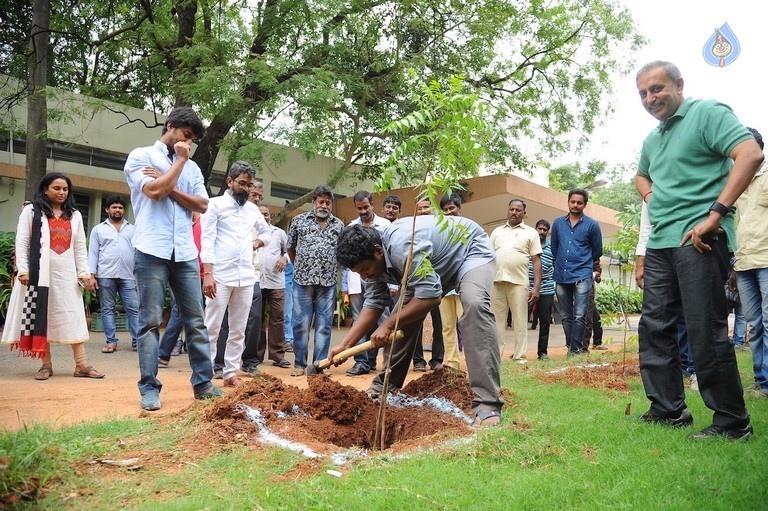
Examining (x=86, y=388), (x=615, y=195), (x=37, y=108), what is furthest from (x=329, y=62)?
(x=615, y=195)

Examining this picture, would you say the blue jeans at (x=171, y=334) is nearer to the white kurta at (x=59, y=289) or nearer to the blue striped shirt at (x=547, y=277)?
the white kurta at (x=59, y=289)

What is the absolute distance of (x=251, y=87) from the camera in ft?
41.2

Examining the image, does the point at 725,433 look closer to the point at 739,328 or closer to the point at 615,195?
the point at 739,328

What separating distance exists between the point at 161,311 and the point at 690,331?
11.9 feet

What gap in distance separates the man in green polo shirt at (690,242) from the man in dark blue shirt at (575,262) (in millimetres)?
4068

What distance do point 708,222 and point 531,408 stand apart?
189 cm

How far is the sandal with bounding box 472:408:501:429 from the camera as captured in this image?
414 centimetres

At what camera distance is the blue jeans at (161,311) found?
4852 millimetres

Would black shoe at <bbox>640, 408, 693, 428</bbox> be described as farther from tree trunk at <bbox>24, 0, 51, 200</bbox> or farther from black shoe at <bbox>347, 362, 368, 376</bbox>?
tree trunk at <bbox>24, 0, 51, 200</bbox>

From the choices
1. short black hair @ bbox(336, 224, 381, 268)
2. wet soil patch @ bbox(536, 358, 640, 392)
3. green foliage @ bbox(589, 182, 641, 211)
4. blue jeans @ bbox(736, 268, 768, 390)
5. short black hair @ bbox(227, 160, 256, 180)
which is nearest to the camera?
short black hair @ bbox(336, 224, 381, 268)

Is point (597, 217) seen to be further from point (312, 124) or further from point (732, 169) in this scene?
point (732, 169)

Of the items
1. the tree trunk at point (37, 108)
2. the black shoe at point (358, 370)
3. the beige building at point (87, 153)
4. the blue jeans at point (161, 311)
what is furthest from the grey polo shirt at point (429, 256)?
the beige building at point (87, 153)

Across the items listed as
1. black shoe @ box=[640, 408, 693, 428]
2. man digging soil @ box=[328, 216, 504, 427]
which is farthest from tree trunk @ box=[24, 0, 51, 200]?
black shoe @ box=[640, 408, 693, 428]

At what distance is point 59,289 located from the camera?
255 inches
